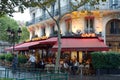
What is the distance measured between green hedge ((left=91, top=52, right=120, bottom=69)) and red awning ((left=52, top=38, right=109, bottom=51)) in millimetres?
555

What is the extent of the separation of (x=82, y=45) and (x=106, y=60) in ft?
8.23

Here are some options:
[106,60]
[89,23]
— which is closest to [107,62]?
[106,60]

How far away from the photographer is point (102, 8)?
38062 millimetres

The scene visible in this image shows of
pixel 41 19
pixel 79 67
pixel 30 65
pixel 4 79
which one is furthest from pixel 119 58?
pixel 41 19

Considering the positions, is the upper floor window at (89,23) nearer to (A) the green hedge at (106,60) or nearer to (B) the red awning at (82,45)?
(B) the red awning at (82,45)

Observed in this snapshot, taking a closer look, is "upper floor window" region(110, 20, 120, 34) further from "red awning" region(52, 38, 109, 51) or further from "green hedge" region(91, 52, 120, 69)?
"green hedge" region(91, 52, 120, 69)

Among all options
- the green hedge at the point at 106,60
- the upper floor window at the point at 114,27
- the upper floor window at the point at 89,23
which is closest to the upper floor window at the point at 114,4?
the upper floor window at the point at 114,27

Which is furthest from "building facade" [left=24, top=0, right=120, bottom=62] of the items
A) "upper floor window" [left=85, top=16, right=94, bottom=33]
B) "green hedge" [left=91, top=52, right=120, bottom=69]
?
"green hedge" [left=91, top=52, right=120, bottom=69]

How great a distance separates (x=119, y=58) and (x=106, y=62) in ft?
3.79

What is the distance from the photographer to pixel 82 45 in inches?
1214

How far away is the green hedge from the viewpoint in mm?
29850

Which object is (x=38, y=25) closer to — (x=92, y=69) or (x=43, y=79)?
(x=92, y=69)

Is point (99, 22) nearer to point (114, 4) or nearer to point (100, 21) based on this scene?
point (100, 21)

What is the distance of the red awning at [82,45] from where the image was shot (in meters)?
30.0
